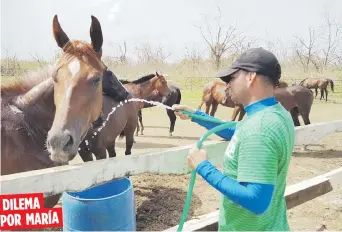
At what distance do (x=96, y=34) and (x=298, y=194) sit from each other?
252cm

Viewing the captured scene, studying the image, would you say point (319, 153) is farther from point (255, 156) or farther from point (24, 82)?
point (255, 156)

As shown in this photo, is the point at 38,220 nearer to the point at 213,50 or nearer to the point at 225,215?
the point at 225,215

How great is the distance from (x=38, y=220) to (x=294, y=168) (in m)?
5.28

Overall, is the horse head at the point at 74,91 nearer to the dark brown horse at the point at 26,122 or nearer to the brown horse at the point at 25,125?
the dark brown horse at the point at 26,122

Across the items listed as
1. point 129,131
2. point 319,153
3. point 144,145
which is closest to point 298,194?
point 129,131

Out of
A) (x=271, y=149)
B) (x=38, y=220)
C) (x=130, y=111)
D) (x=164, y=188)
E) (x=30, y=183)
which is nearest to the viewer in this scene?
(x=271, y=149)

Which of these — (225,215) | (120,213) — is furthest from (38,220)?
(225,215)

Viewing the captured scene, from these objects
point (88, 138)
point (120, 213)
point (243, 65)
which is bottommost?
point (120, 213)

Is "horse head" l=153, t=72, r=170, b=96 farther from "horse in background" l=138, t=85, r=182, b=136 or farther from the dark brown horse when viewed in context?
the dark brown horse

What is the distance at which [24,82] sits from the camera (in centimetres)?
306

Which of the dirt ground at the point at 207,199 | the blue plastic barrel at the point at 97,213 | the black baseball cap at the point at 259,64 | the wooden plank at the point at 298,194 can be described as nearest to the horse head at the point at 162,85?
the dirt ground at the point at 207,199

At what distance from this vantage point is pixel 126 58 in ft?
143

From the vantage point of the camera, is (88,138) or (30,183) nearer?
(30,183)

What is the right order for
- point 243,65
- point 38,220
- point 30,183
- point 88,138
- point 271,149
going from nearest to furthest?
point 271,149 < point 243,65 < point 30,183 < point 38,220 < point 88,138
